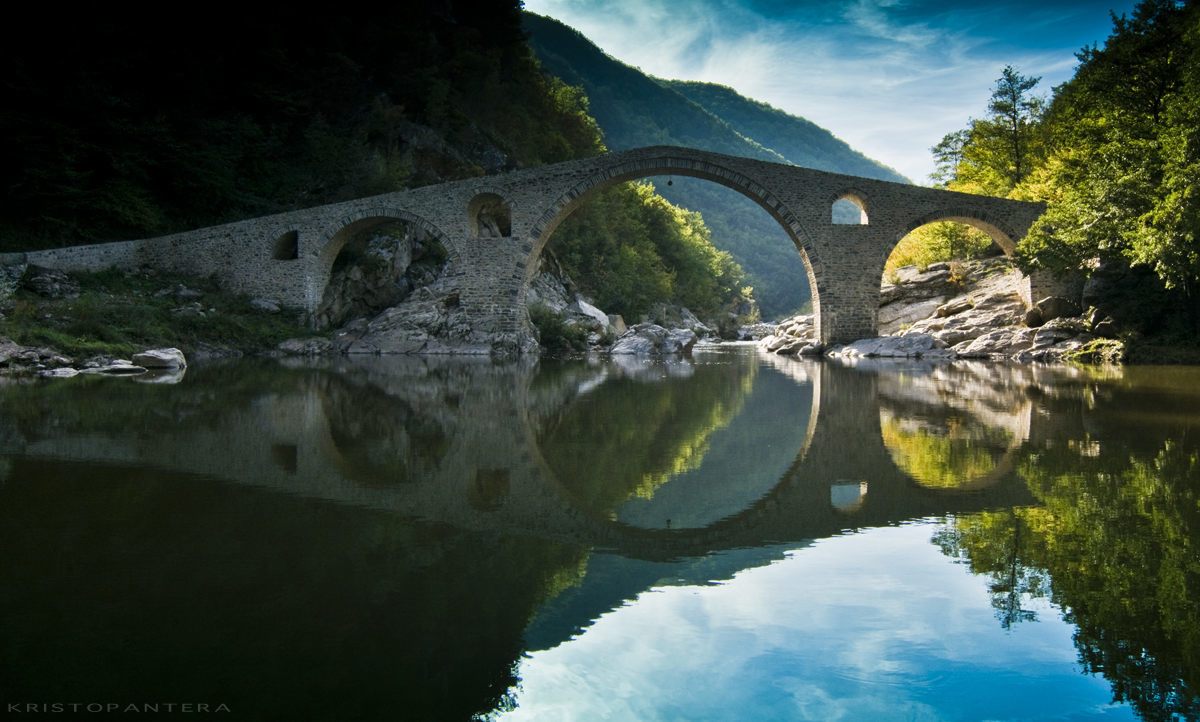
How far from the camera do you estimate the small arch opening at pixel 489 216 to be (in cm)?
2339

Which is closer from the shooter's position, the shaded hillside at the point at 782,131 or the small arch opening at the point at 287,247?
the small arch opening at the point at 287,247

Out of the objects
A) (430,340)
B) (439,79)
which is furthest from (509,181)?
(439,79)

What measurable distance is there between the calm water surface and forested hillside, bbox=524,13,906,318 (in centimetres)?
7468

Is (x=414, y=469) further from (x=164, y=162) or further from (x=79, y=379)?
(x=164, y=162)

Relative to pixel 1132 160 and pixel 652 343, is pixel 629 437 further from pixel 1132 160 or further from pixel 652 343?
pixel 652 343

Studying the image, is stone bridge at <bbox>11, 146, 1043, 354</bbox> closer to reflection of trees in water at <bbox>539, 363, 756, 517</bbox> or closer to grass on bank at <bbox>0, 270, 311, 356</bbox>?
grass on bank at <bbox>0, 270, 311, 356</bbox>

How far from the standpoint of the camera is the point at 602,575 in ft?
9.32

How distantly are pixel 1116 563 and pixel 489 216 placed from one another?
2537cm

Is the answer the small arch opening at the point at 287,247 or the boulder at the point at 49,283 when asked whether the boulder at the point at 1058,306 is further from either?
the boulder at the point at 49,283

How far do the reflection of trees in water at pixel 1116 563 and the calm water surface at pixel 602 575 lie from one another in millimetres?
14

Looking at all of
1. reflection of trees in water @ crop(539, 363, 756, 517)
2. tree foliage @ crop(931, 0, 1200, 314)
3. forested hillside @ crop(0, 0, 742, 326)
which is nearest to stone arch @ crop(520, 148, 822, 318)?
tree foliage @ crop(931, 0, 1200, 314)

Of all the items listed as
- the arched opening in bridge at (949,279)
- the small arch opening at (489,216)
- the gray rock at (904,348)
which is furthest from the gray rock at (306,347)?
the arched opening in bridge at (949,279)

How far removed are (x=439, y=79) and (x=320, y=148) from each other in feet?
18.9

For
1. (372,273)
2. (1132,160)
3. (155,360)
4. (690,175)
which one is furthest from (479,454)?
(372,273)
